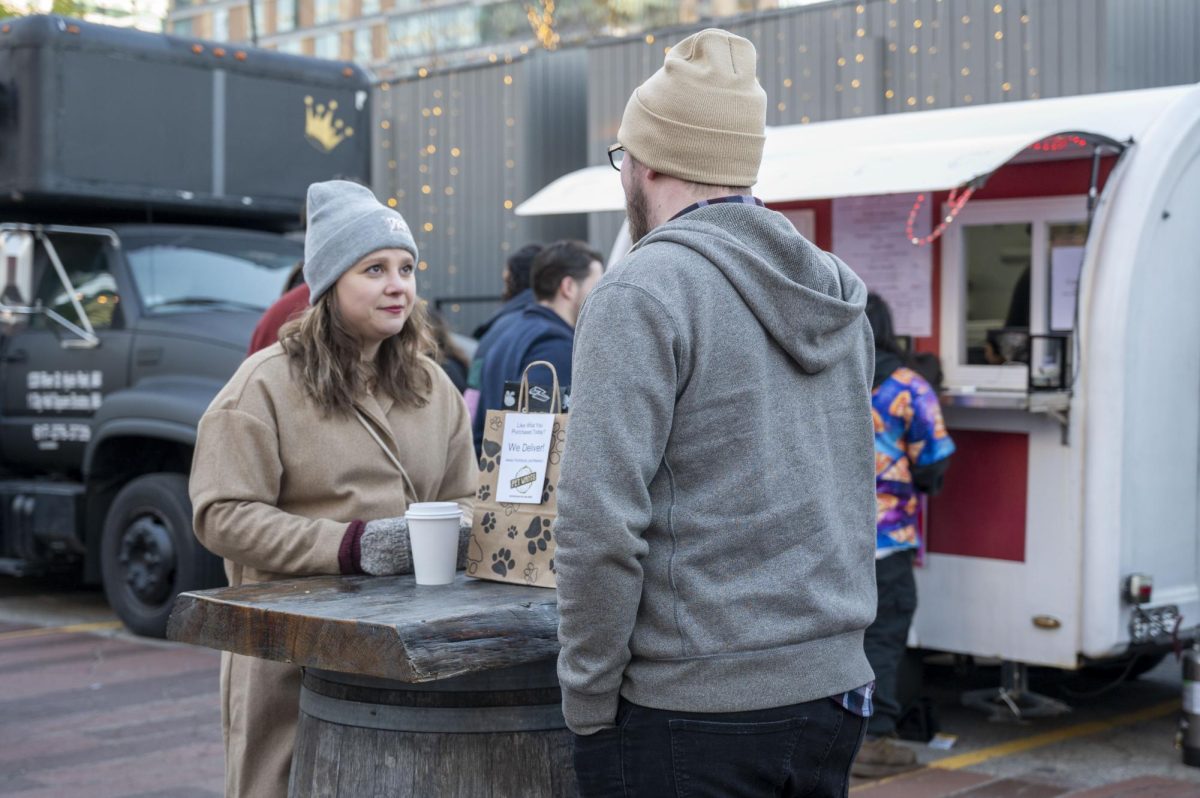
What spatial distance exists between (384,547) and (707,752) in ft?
3.38

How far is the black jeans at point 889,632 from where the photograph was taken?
6.12 meters

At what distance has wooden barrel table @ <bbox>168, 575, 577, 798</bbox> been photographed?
2662 millimetres

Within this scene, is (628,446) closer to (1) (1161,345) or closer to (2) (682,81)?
(2) (682,81)

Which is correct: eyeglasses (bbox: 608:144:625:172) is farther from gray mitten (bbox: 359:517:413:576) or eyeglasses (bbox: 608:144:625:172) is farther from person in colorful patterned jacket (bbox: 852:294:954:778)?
person in colorful patterned jacket (bbox: 852:294:954:778)

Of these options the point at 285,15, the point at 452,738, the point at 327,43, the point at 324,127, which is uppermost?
the point at 285,15

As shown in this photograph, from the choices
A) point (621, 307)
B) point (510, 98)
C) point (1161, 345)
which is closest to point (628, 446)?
point (621, 307)

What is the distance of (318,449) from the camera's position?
127 inches

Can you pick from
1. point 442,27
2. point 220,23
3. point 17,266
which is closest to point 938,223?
point 17,266

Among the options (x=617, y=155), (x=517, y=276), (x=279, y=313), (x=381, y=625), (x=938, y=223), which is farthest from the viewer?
(x=517, y=276)

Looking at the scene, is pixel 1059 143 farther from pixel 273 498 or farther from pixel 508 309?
pixel 273 498

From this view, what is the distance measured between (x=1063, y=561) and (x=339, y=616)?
4176mm

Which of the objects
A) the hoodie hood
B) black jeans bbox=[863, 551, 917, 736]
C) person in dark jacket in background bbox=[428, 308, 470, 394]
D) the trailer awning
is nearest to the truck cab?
person in dark jacket in background bbox=[428, 308, 470, 394]

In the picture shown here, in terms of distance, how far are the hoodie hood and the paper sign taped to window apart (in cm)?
55

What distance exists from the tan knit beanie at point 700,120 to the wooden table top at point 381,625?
32.6 inches
